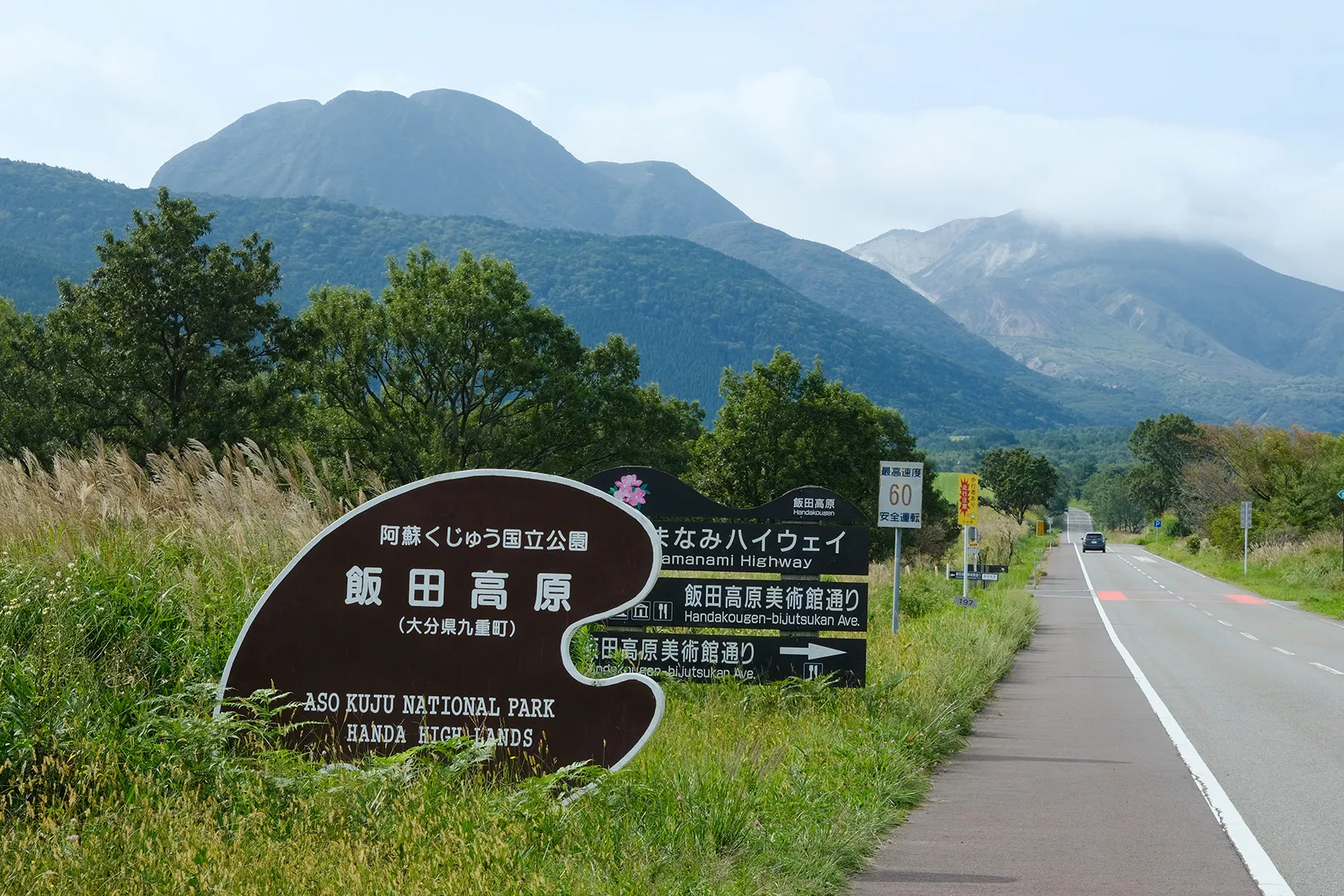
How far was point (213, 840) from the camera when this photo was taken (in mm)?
4711

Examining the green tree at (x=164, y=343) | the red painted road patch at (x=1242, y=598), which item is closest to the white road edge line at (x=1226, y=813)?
the green tree at (x=164, y=343)

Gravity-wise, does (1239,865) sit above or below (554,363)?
below

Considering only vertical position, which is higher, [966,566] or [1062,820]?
[966,566]

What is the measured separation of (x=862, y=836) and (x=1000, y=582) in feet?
103

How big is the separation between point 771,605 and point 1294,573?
4014 cm

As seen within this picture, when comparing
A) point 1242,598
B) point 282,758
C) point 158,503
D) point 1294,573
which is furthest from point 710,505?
point 1294,573

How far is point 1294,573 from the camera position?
44.3 m

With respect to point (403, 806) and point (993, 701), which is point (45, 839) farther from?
point (993, 701)

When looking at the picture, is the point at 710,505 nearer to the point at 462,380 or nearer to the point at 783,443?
the point at 462,380

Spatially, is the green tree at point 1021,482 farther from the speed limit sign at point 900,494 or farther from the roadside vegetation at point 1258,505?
the speed limit sign at point 900,494

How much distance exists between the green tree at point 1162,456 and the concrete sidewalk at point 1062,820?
110 m

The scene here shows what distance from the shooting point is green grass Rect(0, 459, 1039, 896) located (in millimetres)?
4648

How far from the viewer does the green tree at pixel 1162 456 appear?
118 m

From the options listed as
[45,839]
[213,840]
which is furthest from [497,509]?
[45,839]
